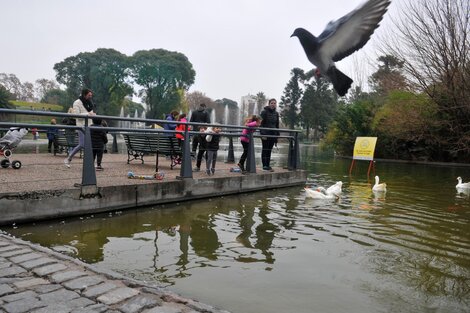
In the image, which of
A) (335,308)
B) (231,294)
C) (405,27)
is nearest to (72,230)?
(231,294)

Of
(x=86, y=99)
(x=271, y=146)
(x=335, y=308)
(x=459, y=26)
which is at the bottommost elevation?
(x=335, y=308)

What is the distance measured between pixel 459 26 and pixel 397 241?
21.6 metres

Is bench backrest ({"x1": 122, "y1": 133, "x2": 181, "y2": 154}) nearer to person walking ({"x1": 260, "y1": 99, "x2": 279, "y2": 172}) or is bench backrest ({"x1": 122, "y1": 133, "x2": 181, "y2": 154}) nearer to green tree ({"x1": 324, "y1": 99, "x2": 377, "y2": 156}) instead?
person walking ({"x1": 260, "y1": 99, "x2": 279, "y2": 172})

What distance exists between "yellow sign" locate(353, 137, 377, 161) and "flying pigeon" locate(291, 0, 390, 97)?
14.7 metres

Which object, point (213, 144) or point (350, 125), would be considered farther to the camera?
point (350, 125)

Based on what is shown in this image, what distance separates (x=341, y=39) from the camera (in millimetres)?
2883

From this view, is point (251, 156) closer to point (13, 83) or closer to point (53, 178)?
point (53, 178)

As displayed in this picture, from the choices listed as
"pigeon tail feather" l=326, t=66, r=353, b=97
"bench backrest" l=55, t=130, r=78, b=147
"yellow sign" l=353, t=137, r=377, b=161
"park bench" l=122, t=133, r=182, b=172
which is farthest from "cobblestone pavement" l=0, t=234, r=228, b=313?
"yellow sign" l=353, t=137, r=377, b=161

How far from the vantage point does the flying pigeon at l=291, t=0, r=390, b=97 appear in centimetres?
276

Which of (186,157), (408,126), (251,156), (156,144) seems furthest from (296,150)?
(408,126)

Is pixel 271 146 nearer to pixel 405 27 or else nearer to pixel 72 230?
pixel 72 230

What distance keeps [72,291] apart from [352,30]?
9.04ft

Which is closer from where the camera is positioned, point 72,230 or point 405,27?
point 72,230

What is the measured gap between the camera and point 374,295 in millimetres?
3654
